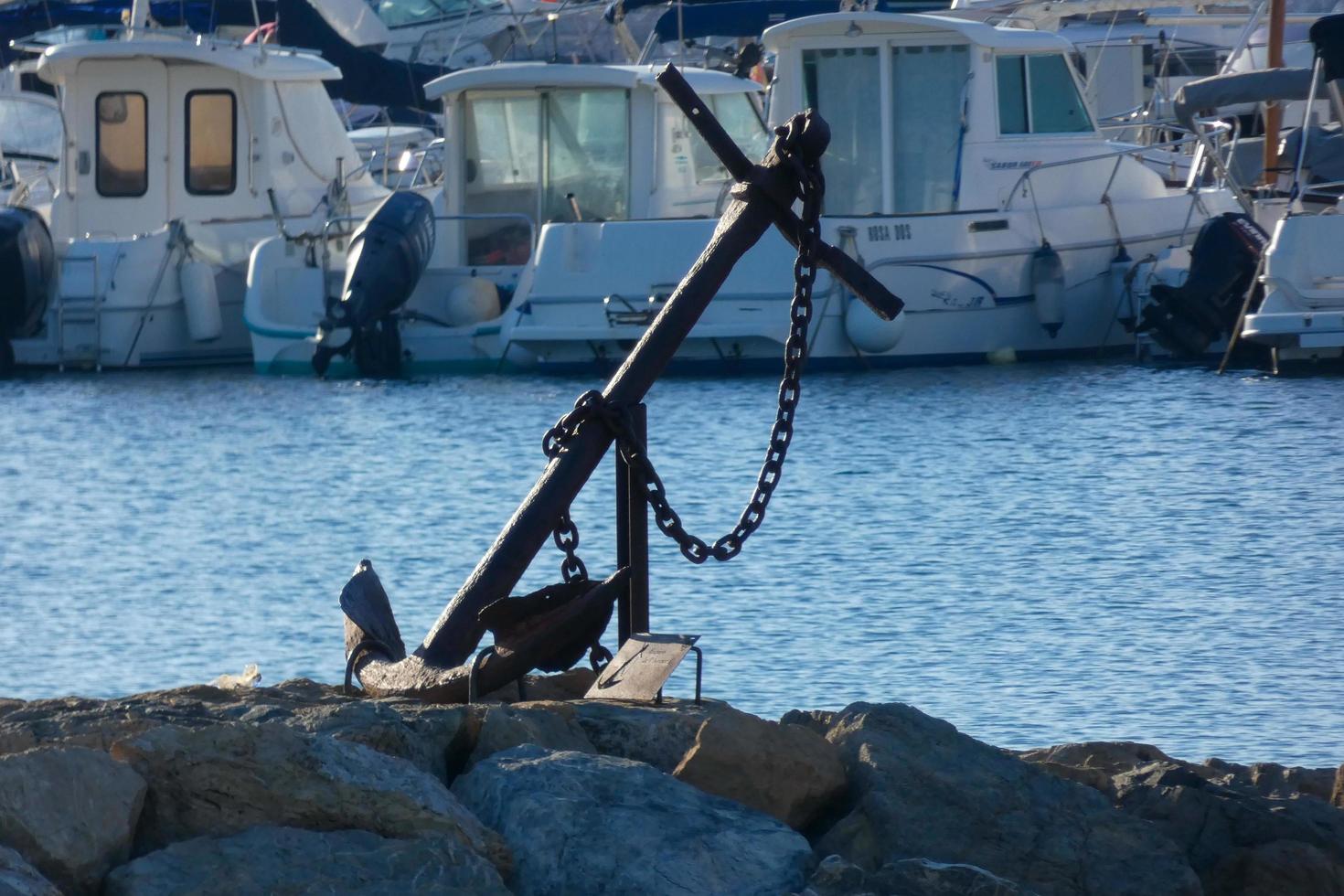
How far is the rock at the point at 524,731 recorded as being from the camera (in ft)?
15.1

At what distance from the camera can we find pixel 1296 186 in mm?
16516

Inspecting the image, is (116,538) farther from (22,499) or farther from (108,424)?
(108,424)

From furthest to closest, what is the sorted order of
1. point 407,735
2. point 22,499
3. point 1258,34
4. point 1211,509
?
point 1258,34
point 22,499
point 1211,509
point 407,735

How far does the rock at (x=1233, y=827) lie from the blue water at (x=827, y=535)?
183 cm

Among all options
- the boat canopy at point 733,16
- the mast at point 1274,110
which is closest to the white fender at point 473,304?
the boat canopy at point 733,16

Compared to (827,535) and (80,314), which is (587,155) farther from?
(827,535)

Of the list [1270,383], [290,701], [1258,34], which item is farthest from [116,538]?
[1258,34]

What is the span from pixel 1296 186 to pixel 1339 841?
12.5 metres

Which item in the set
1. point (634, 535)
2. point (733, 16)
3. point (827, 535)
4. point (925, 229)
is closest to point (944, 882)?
point (634, 535)

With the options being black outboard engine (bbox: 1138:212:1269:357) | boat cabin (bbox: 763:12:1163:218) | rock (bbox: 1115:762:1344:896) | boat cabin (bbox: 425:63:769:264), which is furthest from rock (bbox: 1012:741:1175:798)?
boat cabin (bbox: 425:63:769:264)

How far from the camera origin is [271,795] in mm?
4086

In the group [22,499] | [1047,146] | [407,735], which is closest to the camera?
[407,735]

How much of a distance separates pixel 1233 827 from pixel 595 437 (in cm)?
175

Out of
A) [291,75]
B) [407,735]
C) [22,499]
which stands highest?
[291,75]
